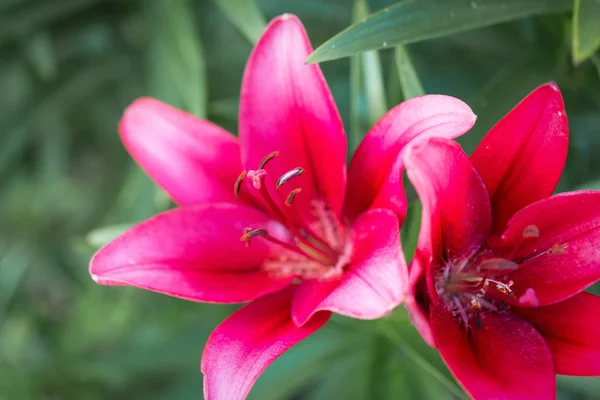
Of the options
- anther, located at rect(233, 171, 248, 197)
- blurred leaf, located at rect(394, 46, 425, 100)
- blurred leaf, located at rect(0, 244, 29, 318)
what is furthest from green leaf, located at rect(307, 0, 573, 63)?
blurred leaf, located at rect(0, 244, 29, 318)

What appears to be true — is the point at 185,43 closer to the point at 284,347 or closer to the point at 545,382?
the point at 284,347

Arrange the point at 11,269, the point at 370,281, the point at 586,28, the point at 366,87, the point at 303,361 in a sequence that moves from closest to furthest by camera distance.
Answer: the point at 370,281
the point at 586,28
the point at 366,87
the point at 303,361
the point at 11,269

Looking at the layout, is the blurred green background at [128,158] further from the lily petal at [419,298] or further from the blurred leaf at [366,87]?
the lily petal at [419,298]

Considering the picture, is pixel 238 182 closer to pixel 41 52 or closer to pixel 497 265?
pixel 497 265

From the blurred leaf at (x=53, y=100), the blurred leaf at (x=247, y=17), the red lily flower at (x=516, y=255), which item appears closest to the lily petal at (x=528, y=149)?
the red lily flower at (x=516, y=255)

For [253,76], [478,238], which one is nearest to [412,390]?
[478,238]

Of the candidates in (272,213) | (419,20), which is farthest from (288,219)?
(419,20)
